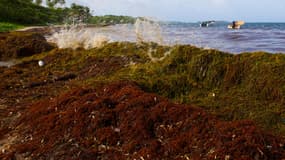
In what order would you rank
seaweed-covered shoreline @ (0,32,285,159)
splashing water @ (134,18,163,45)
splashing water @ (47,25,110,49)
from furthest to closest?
splashing water @ (47,25,110,49)
splashing water @ (134,18,163,45)
seaweed-covered shoreline @ (0,32,285,159)

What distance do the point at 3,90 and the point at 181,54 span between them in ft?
11.6

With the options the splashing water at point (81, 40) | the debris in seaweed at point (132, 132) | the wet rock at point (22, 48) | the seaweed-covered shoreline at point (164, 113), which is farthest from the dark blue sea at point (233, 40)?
the wet rock at point (22, 48)

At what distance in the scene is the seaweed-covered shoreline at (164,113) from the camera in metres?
3.59

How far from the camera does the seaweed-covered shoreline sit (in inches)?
141

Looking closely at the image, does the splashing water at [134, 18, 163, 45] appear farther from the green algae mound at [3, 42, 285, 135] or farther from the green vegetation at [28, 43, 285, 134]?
the green vegetation at [28, 43, 285, 134]

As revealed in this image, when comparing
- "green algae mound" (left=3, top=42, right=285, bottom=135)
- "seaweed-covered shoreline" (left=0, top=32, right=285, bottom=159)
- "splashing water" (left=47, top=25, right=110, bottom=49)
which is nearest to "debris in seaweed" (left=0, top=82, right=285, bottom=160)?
"seaweed-covered shoreline" (left=0, top=32, right=285, bottom=159)

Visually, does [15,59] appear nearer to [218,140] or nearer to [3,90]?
[3,90]

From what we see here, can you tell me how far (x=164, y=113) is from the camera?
415cm

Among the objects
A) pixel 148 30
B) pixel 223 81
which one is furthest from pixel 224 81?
pixel 148 30

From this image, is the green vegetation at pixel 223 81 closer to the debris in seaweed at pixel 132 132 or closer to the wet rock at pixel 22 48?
the debris in seaweed at pixel 132 132

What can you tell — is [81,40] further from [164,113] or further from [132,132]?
[132,132]

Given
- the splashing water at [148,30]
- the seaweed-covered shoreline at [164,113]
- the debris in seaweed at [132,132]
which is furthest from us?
the splashing water at [148,30]

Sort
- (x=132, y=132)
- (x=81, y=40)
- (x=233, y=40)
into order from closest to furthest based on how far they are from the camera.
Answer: (x=132, y=132)
(x=81, y=40)
(x=233, y=40)

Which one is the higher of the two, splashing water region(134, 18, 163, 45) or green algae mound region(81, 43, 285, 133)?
splashing water region(134, 18, 163, 45)
